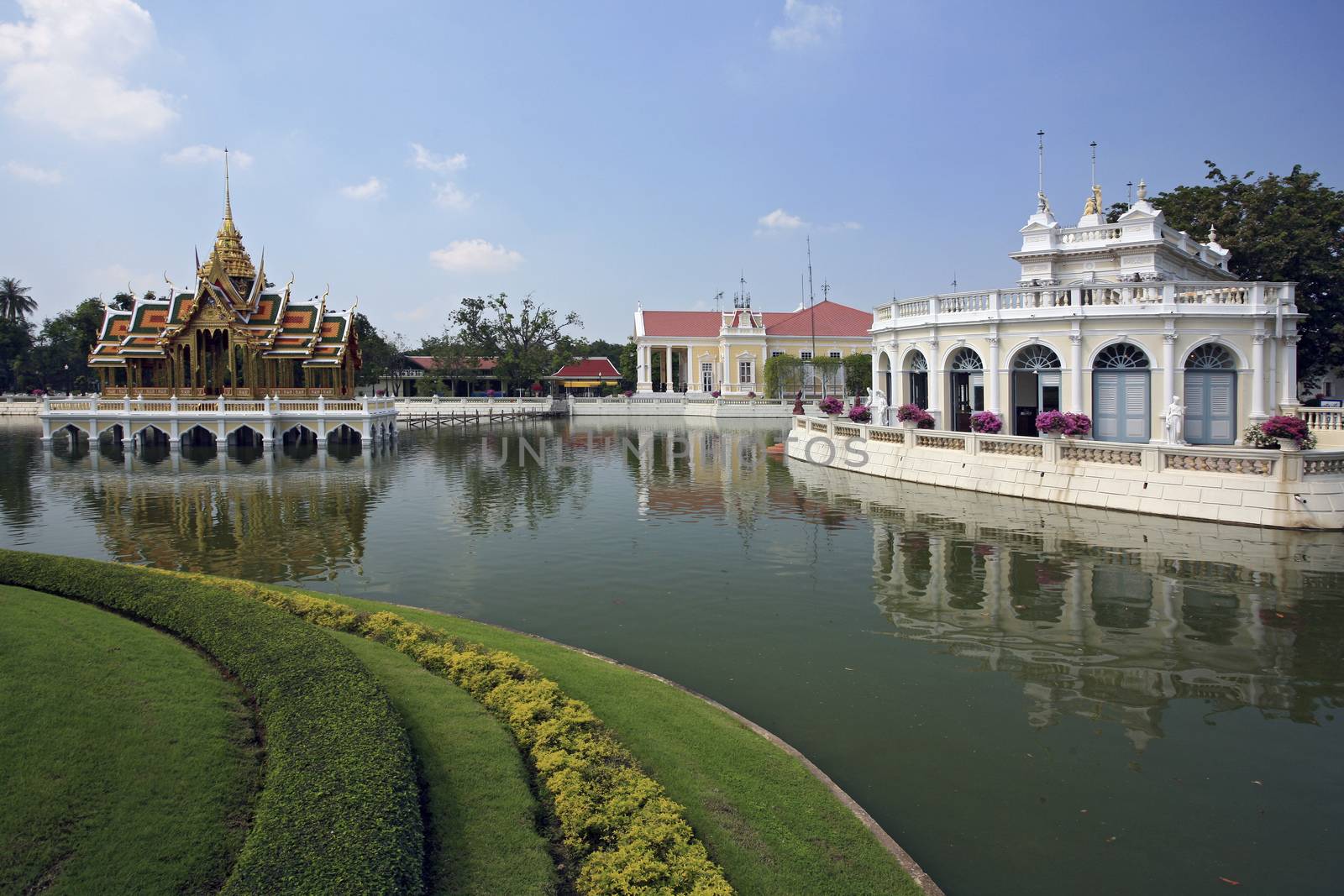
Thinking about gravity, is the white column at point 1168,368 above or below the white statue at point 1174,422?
above

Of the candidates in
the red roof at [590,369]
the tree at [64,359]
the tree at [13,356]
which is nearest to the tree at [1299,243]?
the red roof at [590,369]

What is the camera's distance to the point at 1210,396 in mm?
23297

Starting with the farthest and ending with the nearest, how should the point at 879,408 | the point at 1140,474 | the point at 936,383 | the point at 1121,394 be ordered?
the point at 879,408, the point at 936,383, the point at 1121,394, the point at 1140,474

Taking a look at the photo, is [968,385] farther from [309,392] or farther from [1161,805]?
[309,392]

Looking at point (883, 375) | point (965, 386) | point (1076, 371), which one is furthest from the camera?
point (883, 375)

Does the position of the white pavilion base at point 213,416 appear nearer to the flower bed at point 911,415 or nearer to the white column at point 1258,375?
the flower bed at point 911,415

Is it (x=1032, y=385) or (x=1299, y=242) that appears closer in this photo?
(x=1032, y=385)

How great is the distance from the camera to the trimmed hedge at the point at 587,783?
5.18 meters

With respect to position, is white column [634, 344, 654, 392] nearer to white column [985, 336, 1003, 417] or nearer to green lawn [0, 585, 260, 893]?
white column [985, 336, 1003, 417]

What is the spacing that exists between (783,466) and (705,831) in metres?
25.8

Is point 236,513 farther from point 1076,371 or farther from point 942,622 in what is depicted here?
point 1076,371

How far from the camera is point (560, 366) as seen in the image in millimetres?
78188

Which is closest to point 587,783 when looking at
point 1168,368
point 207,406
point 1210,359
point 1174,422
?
point 1174,422

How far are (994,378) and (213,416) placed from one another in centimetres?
3646
